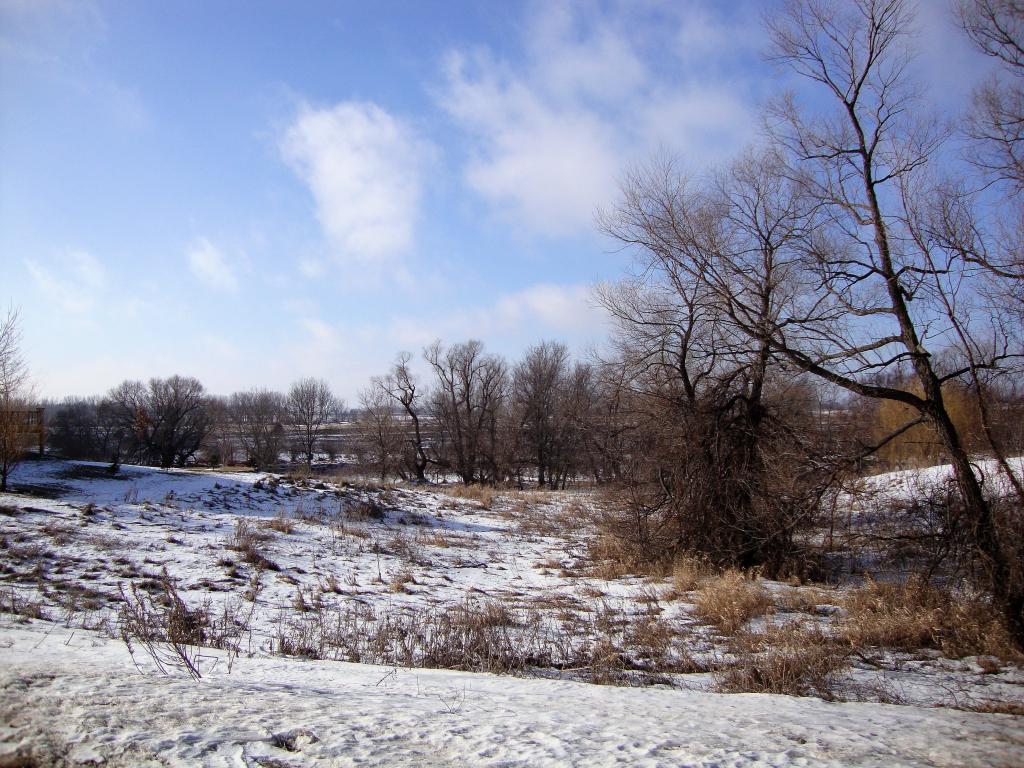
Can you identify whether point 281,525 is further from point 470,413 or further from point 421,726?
point 470,413

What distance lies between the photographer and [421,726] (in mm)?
2955

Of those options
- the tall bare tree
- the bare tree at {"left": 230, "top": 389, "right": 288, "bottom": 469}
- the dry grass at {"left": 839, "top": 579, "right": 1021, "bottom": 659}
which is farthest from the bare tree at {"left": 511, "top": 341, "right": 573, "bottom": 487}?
the dry grass at {"left": 839, "top": 579, "right": 1021, "bottom": 659}

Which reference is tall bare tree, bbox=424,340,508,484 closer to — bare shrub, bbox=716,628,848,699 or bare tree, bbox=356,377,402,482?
bare tree, bbox=356,377,402,482

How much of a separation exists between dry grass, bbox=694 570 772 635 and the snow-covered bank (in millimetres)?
3279

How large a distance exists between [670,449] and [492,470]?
1394 inches

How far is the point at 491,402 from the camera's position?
49969 millimetres

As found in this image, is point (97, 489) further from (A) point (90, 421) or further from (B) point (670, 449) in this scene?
(A) point (90, 421)

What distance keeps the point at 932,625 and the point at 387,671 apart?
20.6 feet

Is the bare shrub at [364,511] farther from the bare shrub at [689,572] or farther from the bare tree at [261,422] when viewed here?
the bare tree at [261,422]

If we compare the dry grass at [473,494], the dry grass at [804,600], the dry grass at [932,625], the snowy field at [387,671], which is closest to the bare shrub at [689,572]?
the snowy field at [387,671]

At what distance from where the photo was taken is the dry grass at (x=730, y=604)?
7.40m

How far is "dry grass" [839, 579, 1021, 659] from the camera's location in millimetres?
6352

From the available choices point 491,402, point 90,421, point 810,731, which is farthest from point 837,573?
point 90,421

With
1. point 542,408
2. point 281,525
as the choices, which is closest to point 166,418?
point 542,408
